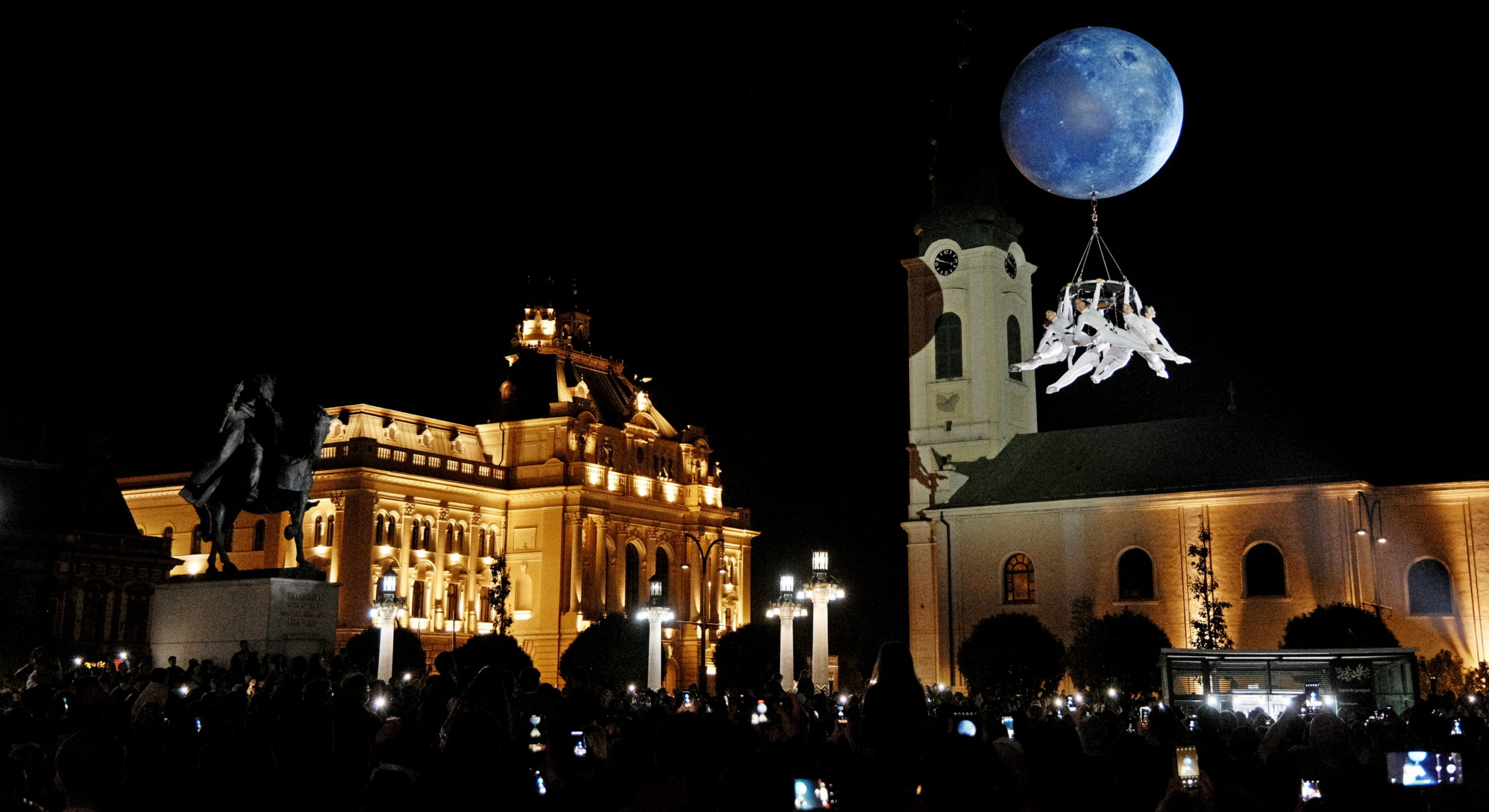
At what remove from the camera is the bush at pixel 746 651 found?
62125 millimetres

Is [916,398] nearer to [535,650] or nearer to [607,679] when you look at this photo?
[607,679]

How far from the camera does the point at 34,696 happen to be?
12.5 meters

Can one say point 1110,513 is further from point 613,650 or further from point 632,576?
point 632,576

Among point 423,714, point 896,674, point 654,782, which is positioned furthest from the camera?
point 423,714

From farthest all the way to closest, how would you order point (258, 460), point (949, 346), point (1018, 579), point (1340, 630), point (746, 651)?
point (746, 651) < point (949, 346) < point (1018, 579) < point (1340, 630) < point (258, 460)

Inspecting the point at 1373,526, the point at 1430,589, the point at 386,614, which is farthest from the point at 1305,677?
the point at 386,614

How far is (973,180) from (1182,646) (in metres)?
23.6

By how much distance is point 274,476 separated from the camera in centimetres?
2245

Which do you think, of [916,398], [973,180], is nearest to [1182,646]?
[916,398]

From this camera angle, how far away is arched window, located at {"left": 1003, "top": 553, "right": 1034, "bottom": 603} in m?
56.2

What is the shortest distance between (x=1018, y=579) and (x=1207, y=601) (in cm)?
916

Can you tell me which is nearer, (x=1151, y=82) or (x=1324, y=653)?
(x=1151, y=82)

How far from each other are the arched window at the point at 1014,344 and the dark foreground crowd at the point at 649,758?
163 ft

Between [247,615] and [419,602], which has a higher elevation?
[419,602]
